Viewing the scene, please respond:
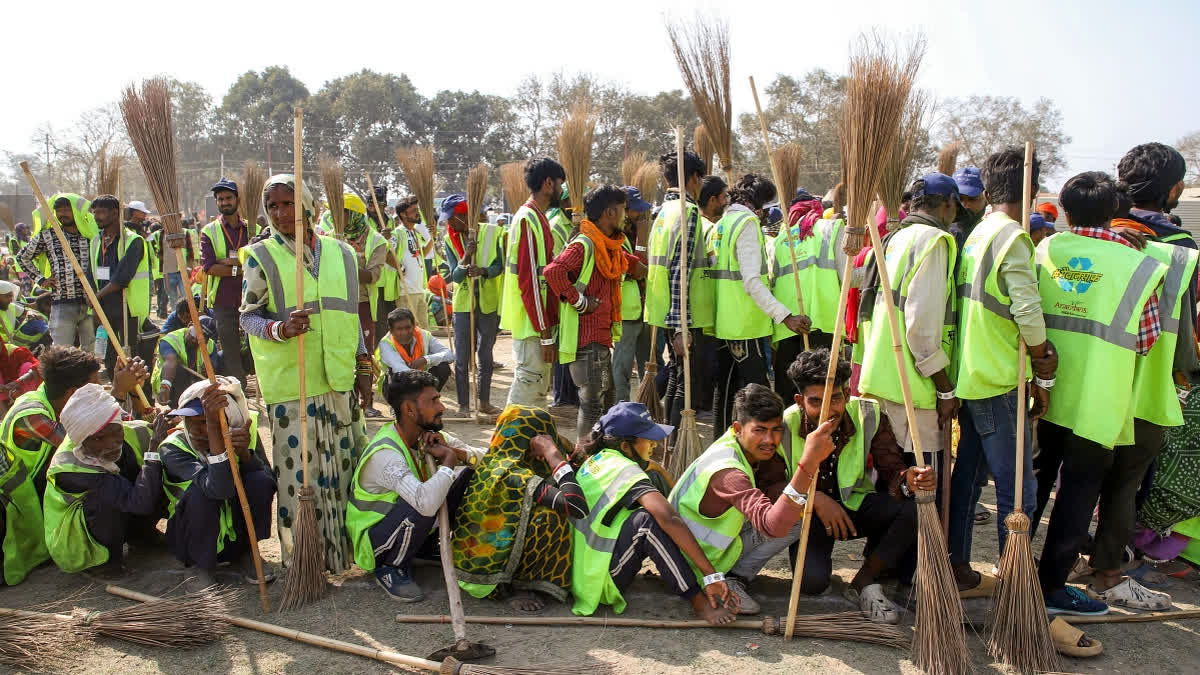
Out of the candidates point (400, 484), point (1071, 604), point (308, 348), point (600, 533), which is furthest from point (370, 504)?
point (1071, 604)

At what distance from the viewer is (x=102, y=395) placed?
13.4ft

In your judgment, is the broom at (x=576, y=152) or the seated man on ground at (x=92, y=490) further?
the broom at (x=576, y=152)

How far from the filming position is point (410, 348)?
656 centimetres

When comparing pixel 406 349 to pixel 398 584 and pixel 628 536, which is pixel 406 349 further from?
pixel 628 536

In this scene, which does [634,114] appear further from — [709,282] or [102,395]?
[102,395]

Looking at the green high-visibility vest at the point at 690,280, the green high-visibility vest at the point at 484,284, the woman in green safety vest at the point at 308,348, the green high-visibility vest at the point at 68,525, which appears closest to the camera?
the woman in green safety vest at the point at 308,348

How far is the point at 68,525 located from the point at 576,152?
153 inches

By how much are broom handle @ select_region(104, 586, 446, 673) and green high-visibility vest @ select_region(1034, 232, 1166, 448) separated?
2.59 m

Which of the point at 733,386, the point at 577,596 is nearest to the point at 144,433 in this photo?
the point at 577,596

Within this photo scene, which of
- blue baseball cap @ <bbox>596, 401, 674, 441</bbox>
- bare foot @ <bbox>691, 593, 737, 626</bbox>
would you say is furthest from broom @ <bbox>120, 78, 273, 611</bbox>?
bare foot @ <bbox>691, 593, 737, 626</bbox>

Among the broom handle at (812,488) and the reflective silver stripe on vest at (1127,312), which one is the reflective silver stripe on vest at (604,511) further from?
the reflective silver stripe on vest at (1127,312)

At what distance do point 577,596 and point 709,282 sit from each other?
2547 millimetres

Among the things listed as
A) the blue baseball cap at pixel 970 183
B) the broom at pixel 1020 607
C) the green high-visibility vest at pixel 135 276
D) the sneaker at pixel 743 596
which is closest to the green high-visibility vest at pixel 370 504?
the sneaker at pixel 743 596

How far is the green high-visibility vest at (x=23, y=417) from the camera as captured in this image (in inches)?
168
